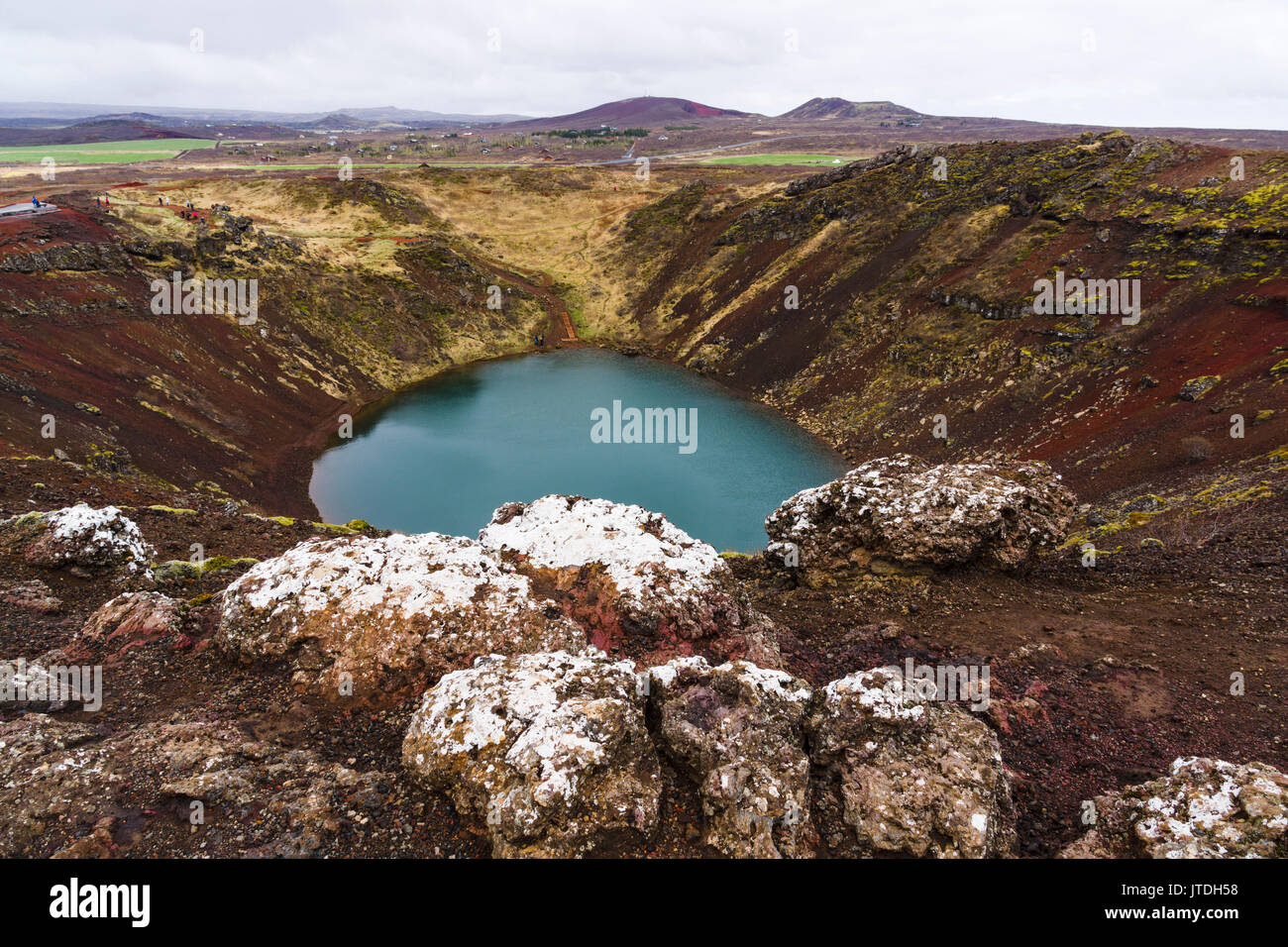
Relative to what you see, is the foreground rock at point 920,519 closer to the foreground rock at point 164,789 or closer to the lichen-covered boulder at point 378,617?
the lichen-covered boulder at point 378,617

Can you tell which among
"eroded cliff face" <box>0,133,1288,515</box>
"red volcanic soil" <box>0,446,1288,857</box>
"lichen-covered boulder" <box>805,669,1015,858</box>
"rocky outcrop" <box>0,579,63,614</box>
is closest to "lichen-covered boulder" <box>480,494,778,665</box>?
"red volcanic soil" <box>0,446,1288,857</box>

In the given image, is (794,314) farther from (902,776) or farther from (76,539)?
(76,539)

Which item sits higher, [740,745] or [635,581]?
[635,581]

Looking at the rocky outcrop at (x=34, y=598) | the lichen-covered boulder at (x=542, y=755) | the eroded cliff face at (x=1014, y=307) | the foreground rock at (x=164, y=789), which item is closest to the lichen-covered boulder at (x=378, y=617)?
the lichen-covered boulder at (x=542, y=755)

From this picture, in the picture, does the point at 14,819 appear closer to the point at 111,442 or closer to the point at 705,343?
the point at 111,442

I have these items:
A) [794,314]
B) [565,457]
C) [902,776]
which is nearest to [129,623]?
[902,776]
